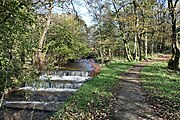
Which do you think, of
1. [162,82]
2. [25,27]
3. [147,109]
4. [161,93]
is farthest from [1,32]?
[162,82]

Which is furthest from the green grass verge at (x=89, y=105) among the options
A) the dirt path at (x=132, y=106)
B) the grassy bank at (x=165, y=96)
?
the grassy bank at (x=165, y=96)

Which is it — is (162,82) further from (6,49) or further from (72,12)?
(6,49)

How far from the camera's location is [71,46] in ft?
16.7

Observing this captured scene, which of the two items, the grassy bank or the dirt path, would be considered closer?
the dirt path

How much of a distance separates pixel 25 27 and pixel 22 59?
2.89 feet

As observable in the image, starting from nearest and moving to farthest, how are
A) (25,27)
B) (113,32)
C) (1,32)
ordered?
1. (1,32)
2. (25,27)
3. (113,32)

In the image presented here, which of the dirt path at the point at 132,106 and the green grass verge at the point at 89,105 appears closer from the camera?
the dirt path at the point at 132,106

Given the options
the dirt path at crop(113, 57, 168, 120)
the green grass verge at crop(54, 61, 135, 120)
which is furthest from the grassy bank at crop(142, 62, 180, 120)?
the green grass verge at crop(54, 61, 135, 120)

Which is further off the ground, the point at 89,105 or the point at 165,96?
the point at 165,96

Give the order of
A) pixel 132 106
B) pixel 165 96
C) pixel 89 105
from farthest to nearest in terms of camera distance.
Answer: pixel 165 96 < pixel 89 105 < pixel 132 106

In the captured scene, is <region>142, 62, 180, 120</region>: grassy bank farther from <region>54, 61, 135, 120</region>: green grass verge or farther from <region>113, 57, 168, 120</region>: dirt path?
<region>54, 61, 135, 120</region>: green grass verge

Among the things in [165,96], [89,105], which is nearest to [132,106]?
[89,105]

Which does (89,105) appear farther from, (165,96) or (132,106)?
(165,96)

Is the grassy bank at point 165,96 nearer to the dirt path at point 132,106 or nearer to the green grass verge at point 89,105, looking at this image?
the dirt path at point 132,106
